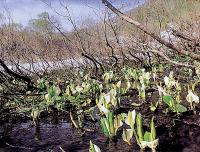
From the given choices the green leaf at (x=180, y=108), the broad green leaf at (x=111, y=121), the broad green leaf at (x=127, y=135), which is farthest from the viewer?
the green leaf at (x=180, y=108)

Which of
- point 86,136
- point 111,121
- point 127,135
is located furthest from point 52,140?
point 127,135

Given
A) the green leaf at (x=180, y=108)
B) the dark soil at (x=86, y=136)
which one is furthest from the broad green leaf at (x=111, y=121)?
the green leaf at (x=180, y=108)

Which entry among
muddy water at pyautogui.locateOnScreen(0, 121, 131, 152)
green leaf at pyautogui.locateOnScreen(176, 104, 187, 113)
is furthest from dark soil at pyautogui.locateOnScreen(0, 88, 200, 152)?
green leaf at pyautogui.locateOnScreen(176, 104, 187, 113)

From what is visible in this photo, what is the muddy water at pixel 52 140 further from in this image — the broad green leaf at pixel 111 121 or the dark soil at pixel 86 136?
the broad green leaf at pixel 111 121

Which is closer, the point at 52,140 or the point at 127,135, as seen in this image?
the point at 127,135

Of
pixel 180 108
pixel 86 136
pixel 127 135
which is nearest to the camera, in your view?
pixel 127 135

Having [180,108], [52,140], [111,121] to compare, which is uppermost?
[180,108]

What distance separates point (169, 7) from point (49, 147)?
46.9 ft

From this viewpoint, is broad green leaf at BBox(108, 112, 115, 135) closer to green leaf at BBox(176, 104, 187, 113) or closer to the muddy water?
the muddy water

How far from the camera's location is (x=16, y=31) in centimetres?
1576

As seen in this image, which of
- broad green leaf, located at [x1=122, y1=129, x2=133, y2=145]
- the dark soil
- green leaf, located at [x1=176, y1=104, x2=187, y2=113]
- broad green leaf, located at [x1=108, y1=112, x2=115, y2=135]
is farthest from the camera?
green leaf, located at [x1=176, y1=104, x2=187, y2=113]

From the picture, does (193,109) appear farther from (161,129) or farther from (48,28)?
(48,28)

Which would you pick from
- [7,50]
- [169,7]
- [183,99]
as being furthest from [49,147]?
[169,7]

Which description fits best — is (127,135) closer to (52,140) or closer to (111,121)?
(111,121)
